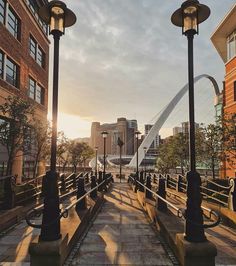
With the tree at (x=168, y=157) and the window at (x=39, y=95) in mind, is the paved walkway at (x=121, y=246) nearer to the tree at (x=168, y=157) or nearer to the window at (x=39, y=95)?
the window at (x=39, y=95)

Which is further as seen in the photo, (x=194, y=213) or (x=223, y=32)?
(x=223, y=32)

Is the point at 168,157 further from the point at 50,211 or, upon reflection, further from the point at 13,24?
the point at 50,211

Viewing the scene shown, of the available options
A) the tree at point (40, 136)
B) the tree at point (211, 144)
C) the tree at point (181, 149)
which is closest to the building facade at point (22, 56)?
the tree at point (40, 136)

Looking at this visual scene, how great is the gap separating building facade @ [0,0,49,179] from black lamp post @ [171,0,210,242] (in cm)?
1731

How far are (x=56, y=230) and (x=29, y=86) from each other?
2353 cm

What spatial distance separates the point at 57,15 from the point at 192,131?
138 inches

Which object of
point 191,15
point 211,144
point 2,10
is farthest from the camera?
point 211,144

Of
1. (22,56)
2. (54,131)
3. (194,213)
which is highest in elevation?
(22,56)

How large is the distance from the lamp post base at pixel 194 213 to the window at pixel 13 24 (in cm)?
2120

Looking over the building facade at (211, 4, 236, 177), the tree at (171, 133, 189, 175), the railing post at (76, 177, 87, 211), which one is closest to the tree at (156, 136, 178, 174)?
the tree at (171, 133, 189, 175)

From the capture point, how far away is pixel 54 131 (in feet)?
17.4

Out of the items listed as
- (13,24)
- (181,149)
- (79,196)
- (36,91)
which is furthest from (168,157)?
(79,196)

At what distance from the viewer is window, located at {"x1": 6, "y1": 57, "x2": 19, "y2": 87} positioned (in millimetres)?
21828

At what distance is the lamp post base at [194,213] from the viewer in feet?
16.6
